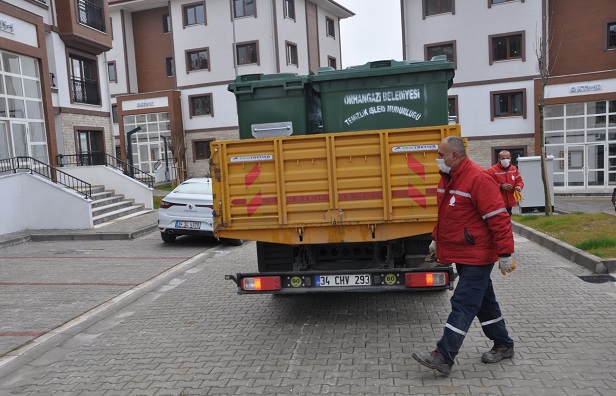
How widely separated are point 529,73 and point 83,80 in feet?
69.7

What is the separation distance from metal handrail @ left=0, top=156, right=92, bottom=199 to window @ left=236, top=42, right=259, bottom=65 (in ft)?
55.1

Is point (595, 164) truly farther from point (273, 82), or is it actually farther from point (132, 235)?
point (273, 82)

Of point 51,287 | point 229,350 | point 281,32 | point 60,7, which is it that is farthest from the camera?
point 281,32

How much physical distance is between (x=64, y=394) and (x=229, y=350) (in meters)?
1.46

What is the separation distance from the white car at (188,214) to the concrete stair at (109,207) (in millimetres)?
4424

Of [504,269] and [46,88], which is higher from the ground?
[46,88]

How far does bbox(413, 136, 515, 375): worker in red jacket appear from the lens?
13.1 feet

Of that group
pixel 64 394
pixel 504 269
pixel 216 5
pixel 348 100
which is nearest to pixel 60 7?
pixel 216 5

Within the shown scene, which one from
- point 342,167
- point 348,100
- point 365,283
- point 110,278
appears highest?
point 348,100

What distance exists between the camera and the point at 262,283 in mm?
5383

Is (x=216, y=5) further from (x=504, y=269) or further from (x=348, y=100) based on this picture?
(x=504, y=269)

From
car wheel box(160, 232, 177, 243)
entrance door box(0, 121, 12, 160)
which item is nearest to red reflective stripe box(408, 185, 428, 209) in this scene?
car wheel box(160, 232, 177, 243)

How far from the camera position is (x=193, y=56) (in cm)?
3372

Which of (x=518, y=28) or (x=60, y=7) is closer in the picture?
(x=60, y=7)
